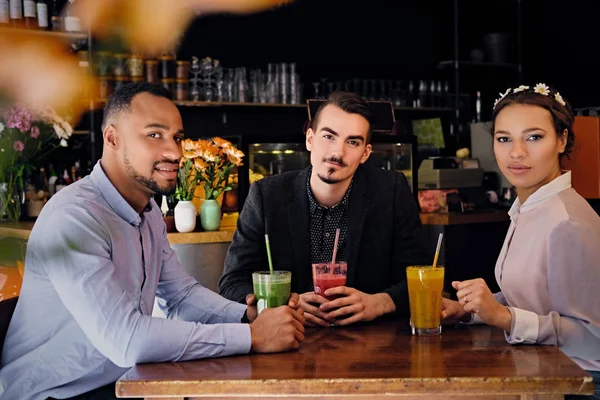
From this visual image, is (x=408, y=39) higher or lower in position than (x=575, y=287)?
higher

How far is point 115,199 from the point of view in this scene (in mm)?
1925

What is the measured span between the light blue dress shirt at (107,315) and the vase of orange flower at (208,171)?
176cm

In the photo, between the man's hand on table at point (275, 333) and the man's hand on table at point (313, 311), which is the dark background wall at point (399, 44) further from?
the man's hand on table at point (275, 333)

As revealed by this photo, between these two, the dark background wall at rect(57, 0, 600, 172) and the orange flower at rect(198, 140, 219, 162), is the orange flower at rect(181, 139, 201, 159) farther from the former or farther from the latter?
the dark background wall at rect(57, 0, 600, 172)

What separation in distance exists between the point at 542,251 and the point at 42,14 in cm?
421

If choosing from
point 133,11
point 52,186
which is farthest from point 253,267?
point 52,186

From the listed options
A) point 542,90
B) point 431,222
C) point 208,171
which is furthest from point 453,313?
point 431,222

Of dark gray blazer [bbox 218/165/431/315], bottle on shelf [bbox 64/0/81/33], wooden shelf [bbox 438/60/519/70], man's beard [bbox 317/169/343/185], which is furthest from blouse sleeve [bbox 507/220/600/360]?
wooden shelf [bbox 438/60/519/70]

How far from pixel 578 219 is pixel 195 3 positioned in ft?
5.50

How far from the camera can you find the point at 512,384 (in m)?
1.43

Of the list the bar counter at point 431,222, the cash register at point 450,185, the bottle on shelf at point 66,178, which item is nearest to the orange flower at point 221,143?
the bar counter at point 431,222

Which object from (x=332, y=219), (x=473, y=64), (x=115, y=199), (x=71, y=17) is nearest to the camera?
(x=71, y=17)

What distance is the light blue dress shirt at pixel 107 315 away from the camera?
5.32ft

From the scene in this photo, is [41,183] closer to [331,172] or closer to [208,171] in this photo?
[208,171]
